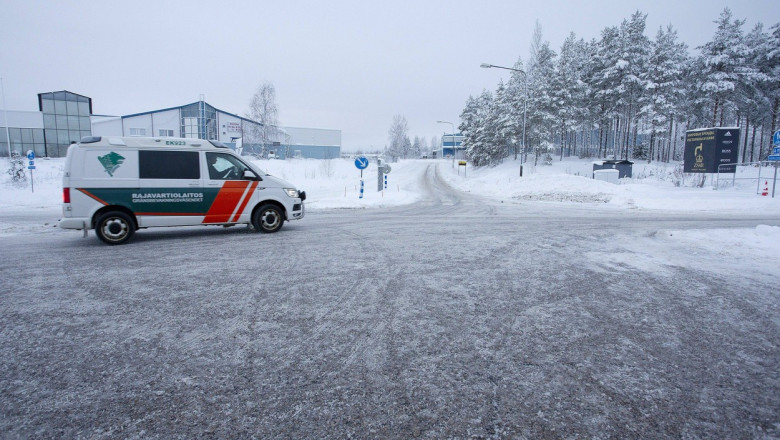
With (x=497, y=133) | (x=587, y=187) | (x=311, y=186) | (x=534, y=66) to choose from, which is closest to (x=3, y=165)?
(x=311, y=186)

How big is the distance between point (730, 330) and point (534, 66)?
50.8 metres

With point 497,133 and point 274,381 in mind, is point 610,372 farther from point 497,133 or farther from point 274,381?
point 497,133

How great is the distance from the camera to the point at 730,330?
3.87 m

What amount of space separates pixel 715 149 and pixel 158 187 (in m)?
30.5

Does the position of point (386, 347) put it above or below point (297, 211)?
below

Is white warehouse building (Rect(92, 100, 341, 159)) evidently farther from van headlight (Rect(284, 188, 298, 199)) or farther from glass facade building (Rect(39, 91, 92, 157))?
van headlight (Rect(284, 188, 298, 199))

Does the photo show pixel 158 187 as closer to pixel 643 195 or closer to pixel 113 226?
pixel 113 226

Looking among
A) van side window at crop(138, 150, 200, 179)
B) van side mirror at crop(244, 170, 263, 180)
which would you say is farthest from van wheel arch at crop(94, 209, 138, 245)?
van side mirror at crop(244, 170, 263, 180)

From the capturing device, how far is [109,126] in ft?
177

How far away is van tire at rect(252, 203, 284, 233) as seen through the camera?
985cm

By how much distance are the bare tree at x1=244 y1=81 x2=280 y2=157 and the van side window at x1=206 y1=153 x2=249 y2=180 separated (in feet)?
173

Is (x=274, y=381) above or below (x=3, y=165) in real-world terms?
below

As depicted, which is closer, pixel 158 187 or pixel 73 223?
pixel 73 223

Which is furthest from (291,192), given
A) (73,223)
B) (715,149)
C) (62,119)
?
(62,119)
